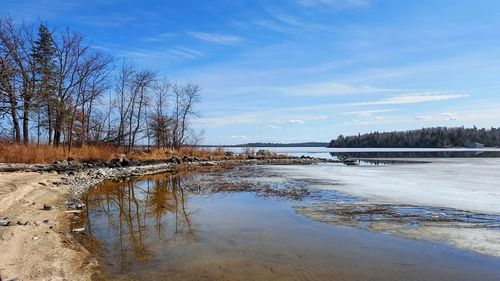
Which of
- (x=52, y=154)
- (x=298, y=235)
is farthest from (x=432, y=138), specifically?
(x=298, y=235)

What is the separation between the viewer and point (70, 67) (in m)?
34.2

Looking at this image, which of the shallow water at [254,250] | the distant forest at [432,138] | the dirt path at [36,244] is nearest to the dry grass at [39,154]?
the dirt path at [36,244]

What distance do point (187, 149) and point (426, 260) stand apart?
41.5 metres

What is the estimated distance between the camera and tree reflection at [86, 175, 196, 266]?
325 inches

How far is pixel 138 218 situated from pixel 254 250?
439cm

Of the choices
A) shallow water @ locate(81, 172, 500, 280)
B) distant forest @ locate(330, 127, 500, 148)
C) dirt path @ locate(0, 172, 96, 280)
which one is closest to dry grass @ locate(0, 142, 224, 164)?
dirt path @ locate(0, 172, 96, 280)

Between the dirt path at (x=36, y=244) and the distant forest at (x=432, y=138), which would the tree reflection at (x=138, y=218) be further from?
the distant forest at (x=432, y=138)

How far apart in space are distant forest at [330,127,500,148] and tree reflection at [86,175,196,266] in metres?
137

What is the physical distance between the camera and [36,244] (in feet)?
24.5

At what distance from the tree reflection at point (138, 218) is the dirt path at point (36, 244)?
0.68 meters

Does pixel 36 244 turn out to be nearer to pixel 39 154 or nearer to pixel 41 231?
pixel 41 231

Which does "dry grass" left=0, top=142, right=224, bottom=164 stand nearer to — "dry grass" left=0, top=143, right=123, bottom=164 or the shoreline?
"dry grass" left=0, top=143, right=123, bottom=164

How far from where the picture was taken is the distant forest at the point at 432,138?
138375 mm

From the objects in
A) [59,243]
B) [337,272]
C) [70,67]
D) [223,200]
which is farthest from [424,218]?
[70,67]
